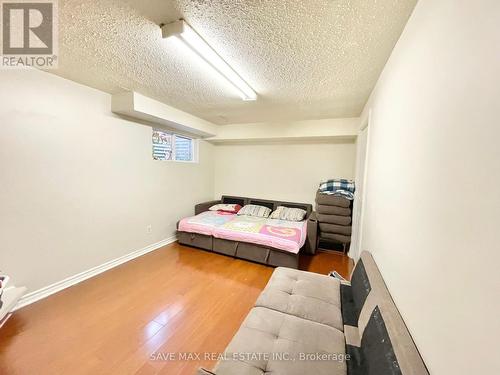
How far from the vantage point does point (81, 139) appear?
8.21 ft

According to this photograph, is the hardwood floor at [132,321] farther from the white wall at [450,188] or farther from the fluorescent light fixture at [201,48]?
the fluorescent light fixture at [201,48]

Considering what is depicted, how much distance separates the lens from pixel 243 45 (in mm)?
1623

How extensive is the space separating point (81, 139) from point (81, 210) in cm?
88

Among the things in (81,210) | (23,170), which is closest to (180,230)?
(81,210)

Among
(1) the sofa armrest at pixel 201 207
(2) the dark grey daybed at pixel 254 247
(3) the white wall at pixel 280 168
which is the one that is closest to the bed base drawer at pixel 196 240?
(2) the dark grey daybed at pixel 254 247

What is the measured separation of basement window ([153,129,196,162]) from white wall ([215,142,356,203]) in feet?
2.79

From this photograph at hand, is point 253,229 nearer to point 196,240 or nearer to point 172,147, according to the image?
point 196,240

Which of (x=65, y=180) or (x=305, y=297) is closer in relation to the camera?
(x=305, y=297)

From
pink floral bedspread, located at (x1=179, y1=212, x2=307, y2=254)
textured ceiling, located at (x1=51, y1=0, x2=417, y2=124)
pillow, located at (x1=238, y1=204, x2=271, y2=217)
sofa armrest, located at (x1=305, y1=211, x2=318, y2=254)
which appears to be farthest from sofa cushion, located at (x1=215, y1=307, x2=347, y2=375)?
pillow, located at (x1=238, y1=204, x2=271, y2=217)

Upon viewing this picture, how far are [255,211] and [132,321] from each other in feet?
9.13

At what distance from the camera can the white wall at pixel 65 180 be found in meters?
2.01

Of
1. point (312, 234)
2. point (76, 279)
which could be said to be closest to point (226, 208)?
point (312, 234)

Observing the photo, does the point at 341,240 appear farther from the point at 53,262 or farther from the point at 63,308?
the point at 53,262

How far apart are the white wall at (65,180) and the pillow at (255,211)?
5.87ft
